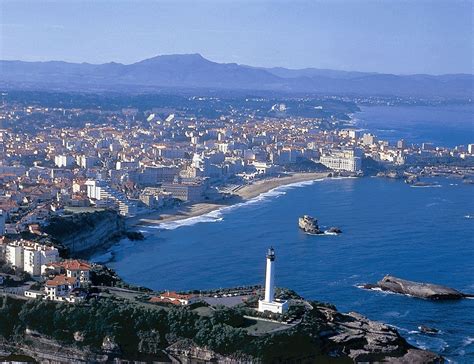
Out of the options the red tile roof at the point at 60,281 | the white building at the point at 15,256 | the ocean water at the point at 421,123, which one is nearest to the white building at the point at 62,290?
the red tile roof at the point at 60,281

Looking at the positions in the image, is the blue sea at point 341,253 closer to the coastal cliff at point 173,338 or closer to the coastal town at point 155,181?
the coastal town at point 155,181

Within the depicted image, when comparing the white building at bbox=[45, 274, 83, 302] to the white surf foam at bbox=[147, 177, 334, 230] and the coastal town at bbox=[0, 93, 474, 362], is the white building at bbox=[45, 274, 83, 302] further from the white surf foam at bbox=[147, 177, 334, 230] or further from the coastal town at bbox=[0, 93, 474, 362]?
the white surf foam at bbox=[147, 177, 334, 230]

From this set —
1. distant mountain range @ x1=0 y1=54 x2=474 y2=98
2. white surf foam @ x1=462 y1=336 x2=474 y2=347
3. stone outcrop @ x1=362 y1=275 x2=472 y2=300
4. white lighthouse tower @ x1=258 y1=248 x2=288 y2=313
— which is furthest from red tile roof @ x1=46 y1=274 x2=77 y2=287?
distant mountain range @ x1=0 y1=54 x2=474 y2=98

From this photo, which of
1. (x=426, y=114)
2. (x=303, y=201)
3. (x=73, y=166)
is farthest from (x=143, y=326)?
(x=426, y=114)

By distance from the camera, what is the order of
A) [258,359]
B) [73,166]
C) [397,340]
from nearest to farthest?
[258,359] → [397,340] → [73,166]

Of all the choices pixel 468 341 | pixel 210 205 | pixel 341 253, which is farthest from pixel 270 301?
pixel 210 205

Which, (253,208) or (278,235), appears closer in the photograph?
(278,235)

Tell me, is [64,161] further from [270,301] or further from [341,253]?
[270,301]

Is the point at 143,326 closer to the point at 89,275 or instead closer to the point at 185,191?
the point at 89,275
